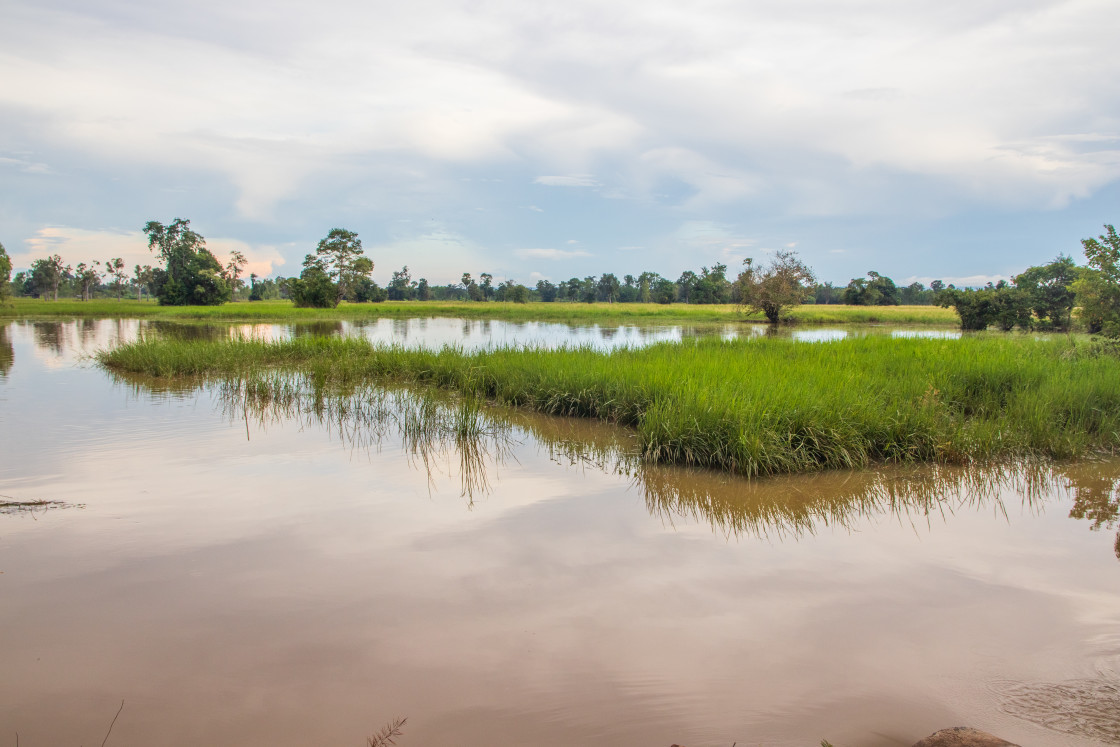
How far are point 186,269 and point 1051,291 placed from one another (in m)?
57.9

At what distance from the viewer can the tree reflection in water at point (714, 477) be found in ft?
16.4

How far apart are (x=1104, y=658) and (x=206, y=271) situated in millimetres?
55576

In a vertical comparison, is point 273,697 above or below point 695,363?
below

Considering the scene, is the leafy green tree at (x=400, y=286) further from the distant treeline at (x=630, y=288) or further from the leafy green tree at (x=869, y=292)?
the leafy green tree at (x=869, y=292)

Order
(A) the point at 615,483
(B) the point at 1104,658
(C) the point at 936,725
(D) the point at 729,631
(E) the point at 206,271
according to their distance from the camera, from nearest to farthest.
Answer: (C) the point at 936,725
(B) the point at 1104,658
(D) the point at 729,631
(A) the point at 615,483
(E) the point at 206,271

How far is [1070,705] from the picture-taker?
2.54 meters

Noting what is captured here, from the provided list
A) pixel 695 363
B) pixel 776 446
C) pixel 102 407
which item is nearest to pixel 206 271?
pixel 102 407

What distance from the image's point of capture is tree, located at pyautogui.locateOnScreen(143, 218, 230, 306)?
161ft

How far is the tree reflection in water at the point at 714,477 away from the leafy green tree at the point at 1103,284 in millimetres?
5418

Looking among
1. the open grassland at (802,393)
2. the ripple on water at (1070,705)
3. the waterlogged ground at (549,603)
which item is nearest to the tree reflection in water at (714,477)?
the waterlogged ground at (549,603)

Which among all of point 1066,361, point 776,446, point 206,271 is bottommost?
point 776,446

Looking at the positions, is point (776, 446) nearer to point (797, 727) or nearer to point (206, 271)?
point (797, 727)

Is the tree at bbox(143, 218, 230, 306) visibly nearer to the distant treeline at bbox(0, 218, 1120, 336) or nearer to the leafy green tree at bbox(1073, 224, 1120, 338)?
the distant treeline at bbox(0, 218, 1120, 336)

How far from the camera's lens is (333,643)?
9.85 feet
